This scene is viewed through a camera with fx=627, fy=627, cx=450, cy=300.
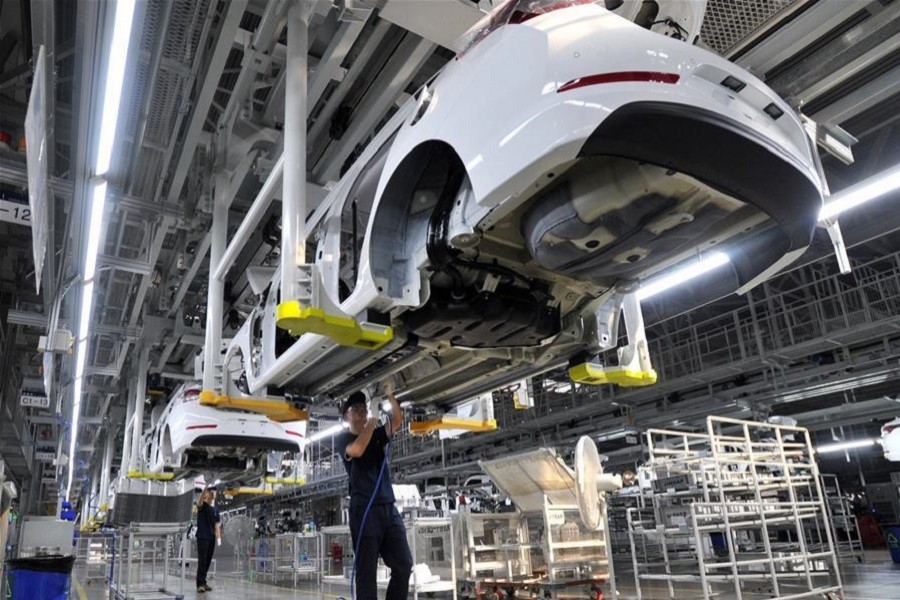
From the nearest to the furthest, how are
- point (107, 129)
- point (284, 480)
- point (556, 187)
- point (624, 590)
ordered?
1. point (556, 187)
2. point (107, 129)
3. point (624, 590)
4. point (284, 480)

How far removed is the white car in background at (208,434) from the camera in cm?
735

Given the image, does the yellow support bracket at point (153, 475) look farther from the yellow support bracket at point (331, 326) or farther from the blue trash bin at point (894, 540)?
the blue trash bin at point (894, 540)

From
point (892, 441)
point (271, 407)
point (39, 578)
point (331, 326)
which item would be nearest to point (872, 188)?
point (331, 326)

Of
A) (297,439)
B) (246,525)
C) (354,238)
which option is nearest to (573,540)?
(297,439)

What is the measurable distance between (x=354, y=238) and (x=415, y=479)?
1832 centimetres

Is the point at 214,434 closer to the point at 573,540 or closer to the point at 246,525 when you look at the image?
the point at 573,540

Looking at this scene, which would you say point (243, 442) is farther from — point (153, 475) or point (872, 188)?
point (872, 188)

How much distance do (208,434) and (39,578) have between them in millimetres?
2034

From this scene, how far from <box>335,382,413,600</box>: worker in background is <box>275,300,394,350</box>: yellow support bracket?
557 mm

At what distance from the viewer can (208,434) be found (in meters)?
7.28

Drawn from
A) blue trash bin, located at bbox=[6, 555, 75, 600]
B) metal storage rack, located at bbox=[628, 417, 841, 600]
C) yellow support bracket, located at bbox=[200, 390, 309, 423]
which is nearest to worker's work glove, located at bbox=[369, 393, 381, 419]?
yellow support bracket, located at bbox=[200, 390, 309, 423]

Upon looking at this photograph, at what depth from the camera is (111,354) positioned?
1095 cm

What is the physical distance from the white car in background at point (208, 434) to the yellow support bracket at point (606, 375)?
4.01 m

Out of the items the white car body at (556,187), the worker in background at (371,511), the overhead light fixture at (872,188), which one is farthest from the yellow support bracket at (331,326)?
the overhead light fixture at (872,188)
